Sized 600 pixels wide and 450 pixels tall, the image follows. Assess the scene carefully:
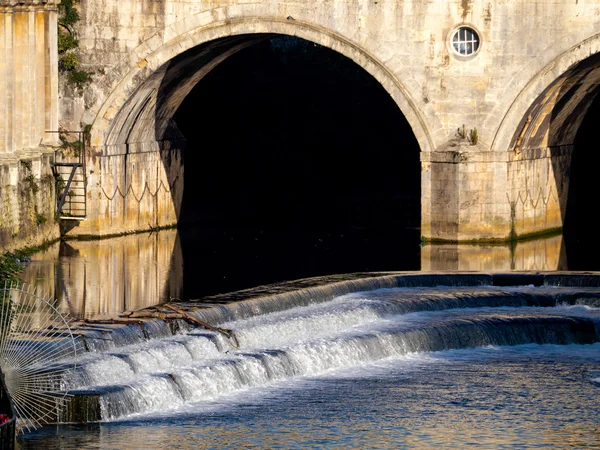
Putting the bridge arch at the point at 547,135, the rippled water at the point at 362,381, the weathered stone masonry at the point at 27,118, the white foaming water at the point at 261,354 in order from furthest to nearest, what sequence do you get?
1. the bridge arch at the point at 547,135
2. the weathered stone masonry at the point at 27,118
3. the white foaming water at the point at 261,354
4. the rippled water at the point at 362,381

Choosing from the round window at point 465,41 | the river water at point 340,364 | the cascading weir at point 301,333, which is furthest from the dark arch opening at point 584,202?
the round window at point 465,41

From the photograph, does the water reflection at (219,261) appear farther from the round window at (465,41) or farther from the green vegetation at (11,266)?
the round window at (465,41)

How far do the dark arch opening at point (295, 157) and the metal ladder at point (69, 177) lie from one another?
299 cm

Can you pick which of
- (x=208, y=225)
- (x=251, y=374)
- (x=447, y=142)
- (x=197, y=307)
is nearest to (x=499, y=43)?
(x=447, y=142)

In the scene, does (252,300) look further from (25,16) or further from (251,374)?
(25,16)

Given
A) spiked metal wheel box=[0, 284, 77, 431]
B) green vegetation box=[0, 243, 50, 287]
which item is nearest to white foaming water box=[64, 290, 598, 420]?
spiked metal wheel box=[0, 284, 77, 431]

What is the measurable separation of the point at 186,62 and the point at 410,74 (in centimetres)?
642

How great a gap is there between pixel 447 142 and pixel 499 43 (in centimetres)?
285

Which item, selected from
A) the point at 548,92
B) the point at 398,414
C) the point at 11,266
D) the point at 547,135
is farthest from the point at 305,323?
the point at 547,135

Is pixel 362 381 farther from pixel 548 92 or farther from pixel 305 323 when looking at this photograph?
pixel 548 92

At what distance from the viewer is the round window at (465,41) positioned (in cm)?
4131

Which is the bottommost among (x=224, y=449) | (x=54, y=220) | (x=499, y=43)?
(x=224, y=449)

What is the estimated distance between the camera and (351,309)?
107ft

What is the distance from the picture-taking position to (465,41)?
4134 centimetres
